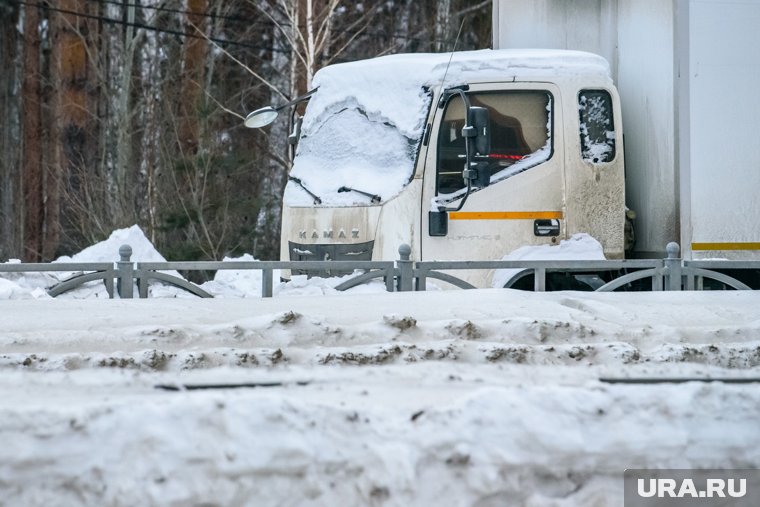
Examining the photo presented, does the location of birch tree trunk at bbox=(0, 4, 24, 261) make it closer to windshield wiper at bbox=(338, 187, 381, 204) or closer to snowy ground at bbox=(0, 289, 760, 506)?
windshield wiper at bbox=(338, 187, 381, 204)

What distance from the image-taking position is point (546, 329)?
626 centimetres

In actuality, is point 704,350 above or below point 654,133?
below

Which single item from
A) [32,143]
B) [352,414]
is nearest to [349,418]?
[352,414]

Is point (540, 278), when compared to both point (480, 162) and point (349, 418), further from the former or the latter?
point (349, 418)

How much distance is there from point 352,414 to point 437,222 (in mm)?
5485

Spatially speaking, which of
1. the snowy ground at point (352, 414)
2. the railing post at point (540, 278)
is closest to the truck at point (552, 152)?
the railing post at point (540, 278)

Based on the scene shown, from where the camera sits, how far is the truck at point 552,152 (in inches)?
375

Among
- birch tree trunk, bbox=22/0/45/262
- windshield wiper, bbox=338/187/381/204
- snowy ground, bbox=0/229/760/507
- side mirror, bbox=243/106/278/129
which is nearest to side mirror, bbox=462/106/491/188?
windshield wiper, bbox=338/187/381/204

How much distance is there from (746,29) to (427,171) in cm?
283

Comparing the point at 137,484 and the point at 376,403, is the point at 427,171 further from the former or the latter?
the point at 137,484

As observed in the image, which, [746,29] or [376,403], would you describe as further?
[746,29]

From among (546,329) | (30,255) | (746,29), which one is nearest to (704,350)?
(546,329)

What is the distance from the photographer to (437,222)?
31.6ft

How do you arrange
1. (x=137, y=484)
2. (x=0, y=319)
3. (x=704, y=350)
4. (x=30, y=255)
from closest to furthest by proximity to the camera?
1. (x=137, y=484)
2. (x=704, y=350)
3. (x=0, y=319)
4. (x=30, y=255)
